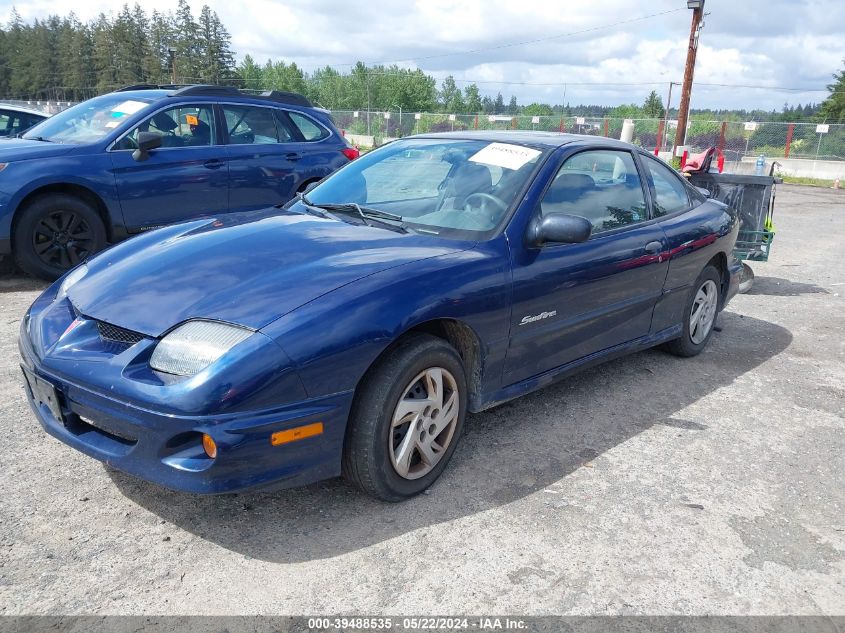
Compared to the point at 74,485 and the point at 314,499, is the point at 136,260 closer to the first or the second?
the point at 74,485

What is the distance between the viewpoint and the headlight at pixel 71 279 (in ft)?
10.5

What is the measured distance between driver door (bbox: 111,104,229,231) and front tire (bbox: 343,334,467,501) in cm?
451

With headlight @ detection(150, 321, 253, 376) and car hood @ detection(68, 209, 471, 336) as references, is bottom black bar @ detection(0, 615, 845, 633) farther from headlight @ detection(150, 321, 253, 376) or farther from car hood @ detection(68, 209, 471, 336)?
car hood @ detection(68, 209, 471, 336)

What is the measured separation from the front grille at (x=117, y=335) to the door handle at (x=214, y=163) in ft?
14.4

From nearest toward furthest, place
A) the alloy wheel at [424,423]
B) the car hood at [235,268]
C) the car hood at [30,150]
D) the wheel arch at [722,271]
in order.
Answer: the car hood at [235,268], the alloy wheel at [424,423], the wheel arch at [722,271], the car hood at [30,150]

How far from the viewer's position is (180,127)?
268 inches

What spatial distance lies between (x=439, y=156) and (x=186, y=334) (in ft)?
6.64

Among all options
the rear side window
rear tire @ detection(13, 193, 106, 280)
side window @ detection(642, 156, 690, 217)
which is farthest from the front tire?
the rear side window

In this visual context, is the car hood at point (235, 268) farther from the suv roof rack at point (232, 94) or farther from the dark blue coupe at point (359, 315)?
the suv roof rack at point (232, 94)

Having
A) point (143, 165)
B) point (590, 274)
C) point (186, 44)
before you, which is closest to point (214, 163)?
point (143, 165)

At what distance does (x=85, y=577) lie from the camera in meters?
2.45

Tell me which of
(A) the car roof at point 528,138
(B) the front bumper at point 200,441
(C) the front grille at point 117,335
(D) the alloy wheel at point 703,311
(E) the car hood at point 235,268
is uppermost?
(A) the car roof at point 528,138

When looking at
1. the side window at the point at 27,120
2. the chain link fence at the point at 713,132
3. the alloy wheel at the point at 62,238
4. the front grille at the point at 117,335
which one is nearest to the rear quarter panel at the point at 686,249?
the front grille at the point at 117,335

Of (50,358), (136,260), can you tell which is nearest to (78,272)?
(136,260)
